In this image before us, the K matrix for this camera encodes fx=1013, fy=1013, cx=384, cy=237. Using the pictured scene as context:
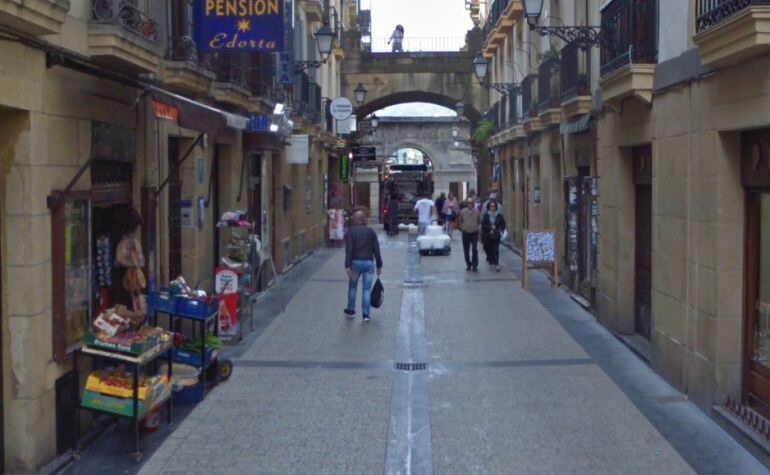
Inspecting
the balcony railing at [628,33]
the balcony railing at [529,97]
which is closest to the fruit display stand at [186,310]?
the balcony railing at [628,33]

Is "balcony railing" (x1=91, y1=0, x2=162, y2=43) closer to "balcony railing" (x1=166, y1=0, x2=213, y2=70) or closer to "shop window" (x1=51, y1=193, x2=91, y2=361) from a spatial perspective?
"balcony railing" (x1=166, y1=0, x2=213, y2=70)

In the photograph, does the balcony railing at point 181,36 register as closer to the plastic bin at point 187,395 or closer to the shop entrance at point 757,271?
the plastic bin at point 187,395

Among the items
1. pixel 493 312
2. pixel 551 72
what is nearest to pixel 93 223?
pixel 493 312

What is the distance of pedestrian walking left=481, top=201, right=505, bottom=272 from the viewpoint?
834 inches

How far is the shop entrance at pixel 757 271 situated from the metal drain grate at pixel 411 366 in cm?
391

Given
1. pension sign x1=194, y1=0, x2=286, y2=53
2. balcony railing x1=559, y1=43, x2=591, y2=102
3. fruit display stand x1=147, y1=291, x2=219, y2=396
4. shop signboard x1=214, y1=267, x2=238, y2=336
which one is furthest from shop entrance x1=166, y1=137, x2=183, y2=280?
balcony railing x1=559, y1=43, x2=591, y2=102

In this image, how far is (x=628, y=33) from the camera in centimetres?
1194

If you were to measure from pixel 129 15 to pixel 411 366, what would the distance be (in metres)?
4.94

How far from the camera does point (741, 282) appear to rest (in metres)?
8.77

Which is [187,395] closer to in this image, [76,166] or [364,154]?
[76,166]

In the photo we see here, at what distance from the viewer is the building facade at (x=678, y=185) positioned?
8.38m

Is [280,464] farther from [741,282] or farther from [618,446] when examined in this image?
[741,282]

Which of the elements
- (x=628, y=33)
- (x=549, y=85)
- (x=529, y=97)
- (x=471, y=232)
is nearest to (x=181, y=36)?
(x=628, y=33)

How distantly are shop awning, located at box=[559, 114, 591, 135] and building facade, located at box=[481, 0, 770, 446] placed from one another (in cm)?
3
